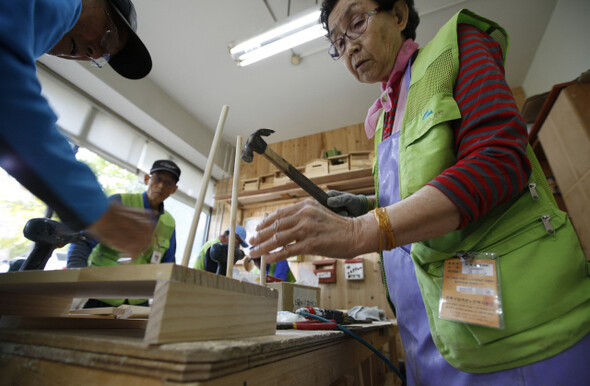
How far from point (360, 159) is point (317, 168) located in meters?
0.61

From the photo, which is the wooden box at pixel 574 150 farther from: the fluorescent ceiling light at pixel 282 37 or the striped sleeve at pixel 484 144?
the fluorescent ceiling light at pixel 282 37

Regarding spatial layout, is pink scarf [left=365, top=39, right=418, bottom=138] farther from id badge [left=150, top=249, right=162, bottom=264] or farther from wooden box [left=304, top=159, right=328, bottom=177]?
wooden box [left=304, top=159, right=328, bottom=177]

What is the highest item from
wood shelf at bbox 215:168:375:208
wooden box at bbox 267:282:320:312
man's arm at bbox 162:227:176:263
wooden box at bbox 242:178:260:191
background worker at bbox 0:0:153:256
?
wooden box at bbox 242:178:260:191

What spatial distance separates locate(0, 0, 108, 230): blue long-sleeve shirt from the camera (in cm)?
50

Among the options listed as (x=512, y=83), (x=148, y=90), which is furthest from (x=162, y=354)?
(x=512, y=83)

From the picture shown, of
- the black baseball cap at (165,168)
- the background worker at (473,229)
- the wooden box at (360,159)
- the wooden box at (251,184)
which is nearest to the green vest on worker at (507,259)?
the background worker at (473,229)

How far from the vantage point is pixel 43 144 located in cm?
54

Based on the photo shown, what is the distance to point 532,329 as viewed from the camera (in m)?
0.53

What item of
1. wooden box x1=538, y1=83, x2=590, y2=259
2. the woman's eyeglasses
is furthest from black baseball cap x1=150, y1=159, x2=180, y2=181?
wooden box x1=538, y1=83, x2=590, y2=259

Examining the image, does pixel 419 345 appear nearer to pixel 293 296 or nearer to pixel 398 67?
pixel 293 296

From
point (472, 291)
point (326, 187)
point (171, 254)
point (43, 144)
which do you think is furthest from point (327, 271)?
point (43, 144)

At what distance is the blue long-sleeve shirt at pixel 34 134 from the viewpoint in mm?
502

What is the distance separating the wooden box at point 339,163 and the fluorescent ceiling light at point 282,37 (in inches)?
61.7

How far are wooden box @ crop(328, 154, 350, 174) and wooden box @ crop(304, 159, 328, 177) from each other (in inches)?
2.8
